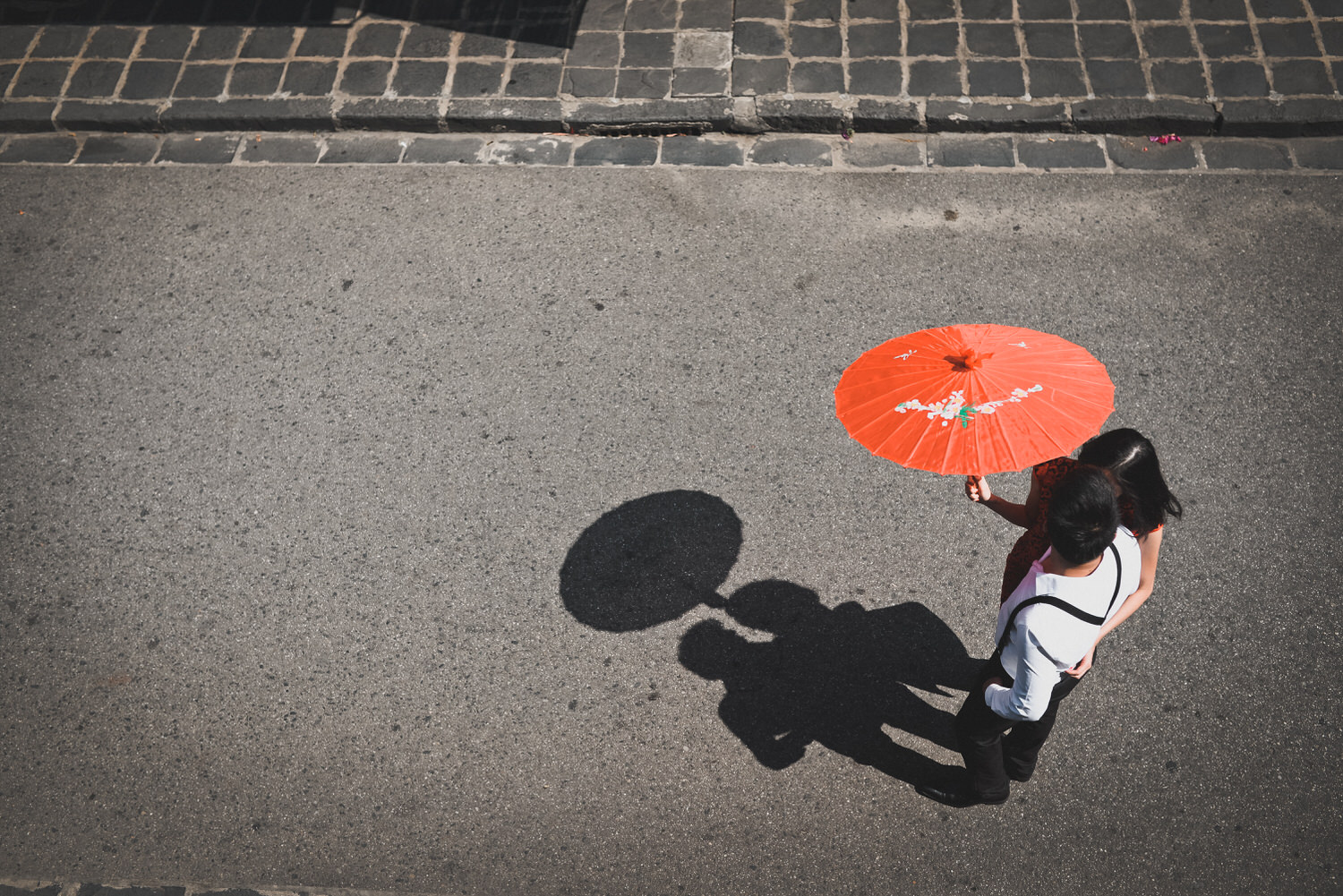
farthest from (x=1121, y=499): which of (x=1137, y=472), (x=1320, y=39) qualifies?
(x=1320, y=39)

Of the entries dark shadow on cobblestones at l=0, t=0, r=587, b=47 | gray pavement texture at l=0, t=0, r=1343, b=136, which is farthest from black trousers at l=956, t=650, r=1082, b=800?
dark shadow on cobblestones at l=0, t=0, r=587, b=47

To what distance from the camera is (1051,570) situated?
2797 mm

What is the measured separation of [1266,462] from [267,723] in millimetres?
5321

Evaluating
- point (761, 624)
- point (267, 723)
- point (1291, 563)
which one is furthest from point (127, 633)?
point (1291, 563)

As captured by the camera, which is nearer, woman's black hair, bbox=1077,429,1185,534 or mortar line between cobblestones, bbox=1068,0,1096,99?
woman's black hair, bbox=1077,429,1185,534

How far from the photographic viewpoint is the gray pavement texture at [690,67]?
612 centimetres

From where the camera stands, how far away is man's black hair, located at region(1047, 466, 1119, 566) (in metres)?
2.60

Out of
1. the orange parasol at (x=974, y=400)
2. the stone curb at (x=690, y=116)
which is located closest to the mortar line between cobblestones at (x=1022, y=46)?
the stone curb at (x=690, y=116)

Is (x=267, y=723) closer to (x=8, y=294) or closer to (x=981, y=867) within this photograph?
(x=981, y=867)

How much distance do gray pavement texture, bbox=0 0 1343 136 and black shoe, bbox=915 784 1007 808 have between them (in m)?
4.53

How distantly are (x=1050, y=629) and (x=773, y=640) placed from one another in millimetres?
1750

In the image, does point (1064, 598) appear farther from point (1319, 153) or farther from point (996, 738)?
point (1319, 153)

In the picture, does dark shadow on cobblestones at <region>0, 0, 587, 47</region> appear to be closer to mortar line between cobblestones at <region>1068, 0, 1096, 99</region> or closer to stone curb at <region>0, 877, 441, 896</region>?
mortar line between cobblestones at <region>1068, 0, 1096, 99</region>

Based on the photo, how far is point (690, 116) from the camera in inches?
247
